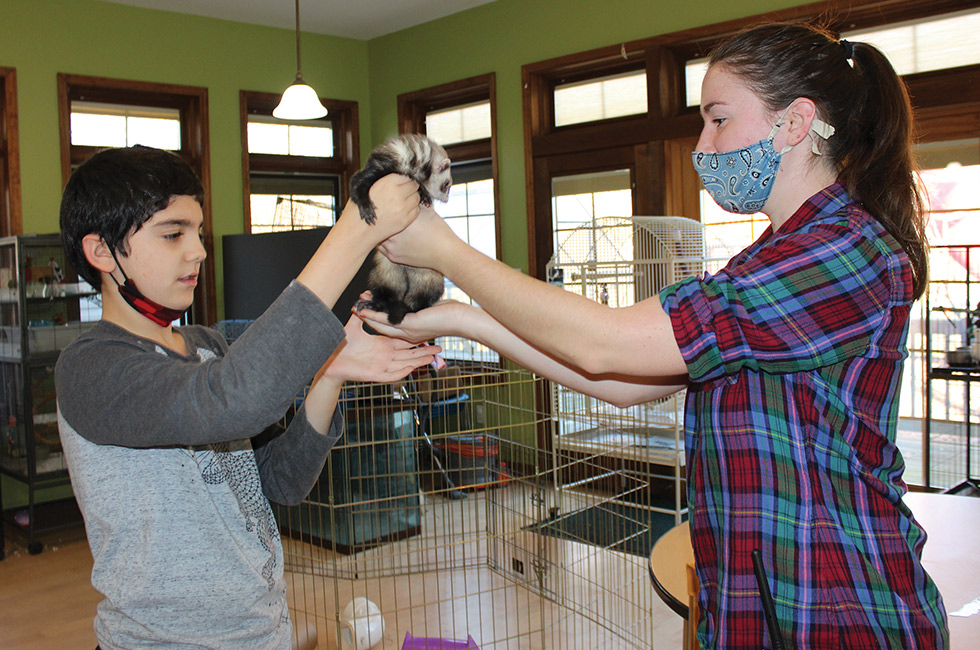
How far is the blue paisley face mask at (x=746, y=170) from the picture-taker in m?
1.10

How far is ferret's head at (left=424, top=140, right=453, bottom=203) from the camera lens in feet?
3.69

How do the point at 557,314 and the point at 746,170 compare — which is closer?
the point at 557,314

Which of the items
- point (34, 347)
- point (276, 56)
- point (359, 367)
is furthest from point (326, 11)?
point (359, 367)

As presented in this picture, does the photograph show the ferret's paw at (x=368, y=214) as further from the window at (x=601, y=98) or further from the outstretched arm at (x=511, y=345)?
the window at (x=601, y=98)

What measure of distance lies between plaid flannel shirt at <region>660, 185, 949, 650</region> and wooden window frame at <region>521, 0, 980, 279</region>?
11.0 feet

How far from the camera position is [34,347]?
4.53m

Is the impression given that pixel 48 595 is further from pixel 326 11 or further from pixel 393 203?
pixel 326 11

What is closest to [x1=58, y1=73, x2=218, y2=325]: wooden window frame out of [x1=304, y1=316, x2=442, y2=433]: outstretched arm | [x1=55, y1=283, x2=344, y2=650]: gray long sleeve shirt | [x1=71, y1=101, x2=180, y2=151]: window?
[x1=71, y1=101, x2=180, y2=151]: window

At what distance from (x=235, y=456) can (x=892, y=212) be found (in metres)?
1.03

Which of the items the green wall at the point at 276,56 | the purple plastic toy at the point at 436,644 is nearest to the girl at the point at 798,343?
the purple plastic toy at the point at 436,644

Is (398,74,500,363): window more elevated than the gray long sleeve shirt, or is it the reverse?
(398,74,500,363): window

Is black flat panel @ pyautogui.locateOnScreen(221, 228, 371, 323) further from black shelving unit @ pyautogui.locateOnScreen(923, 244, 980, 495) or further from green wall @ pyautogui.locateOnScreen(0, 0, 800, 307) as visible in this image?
black shelving unit @ pyautogui.locateOnScreen(923, 244, 980, 495)

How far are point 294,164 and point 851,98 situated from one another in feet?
18.5

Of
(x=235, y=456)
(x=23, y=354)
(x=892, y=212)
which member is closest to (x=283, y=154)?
(x=23, y=354)
